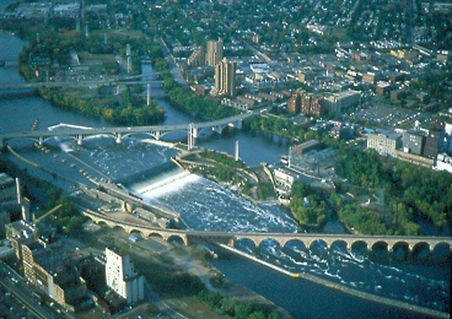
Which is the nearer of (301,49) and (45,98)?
(45,98)

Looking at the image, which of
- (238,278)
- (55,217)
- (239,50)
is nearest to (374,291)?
(238,278)

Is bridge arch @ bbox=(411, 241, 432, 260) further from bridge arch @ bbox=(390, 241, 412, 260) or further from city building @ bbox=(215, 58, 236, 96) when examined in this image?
city building @ bbox=(215, 58, 236, 96)

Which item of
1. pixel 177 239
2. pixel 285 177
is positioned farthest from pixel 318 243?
pixel 177 239

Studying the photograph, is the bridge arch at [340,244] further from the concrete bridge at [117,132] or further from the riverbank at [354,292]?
the concrete bridge at [117,132]

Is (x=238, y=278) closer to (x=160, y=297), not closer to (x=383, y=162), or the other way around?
(x=160, y=297)

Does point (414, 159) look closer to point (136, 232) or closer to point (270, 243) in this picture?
point (270, 243)

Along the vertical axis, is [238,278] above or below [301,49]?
below
